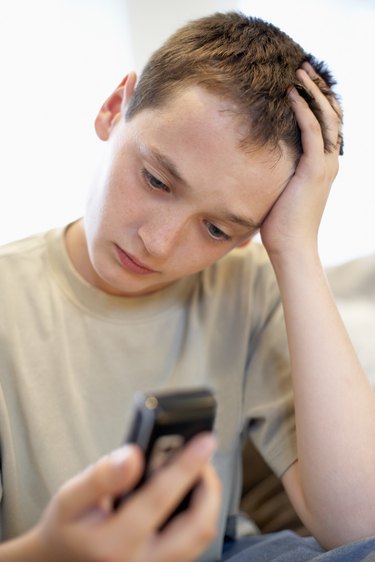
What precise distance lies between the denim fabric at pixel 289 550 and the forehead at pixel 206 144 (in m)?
0.43

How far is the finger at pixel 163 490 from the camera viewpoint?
17.8 inches

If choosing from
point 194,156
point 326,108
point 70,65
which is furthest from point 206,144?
point 70,65

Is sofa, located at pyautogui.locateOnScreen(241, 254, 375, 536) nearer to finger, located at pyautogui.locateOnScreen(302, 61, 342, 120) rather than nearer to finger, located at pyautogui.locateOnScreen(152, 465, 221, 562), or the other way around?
finger, located at pyautogui.locateOnScreen(302, 61, 342, 120)

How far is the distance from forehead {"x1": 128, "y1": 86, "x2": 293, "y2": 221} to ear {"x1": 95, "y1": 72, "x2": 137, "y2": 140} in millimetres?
115

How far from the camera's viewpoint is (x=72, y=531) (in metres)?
0.47

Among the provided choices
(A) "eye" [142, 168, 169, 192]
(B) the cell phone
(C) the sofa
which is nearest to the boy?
(A) "eye" [142, 168, 169, 192]

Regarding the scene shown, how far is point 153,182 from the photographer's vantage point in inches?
31.5

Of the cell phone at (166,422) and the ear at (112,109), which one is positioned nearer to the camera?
the cell phone at (166,422)

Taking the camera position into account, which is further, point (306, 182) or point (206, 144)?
point (306, 182)

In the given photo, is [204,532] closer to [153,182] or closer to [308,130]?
[153,182]

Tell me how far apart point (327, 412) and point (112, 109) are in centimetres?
51

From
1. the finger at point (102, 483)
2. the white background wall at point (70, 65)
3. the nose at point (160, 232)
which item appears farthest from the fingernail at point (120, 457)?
the white background wall at point (70, 65)

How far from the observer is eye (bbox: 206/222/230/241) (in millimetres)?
838

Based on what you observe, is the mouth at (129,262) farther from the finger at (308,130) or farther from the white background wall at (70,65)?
the white background wall at (70,65)
